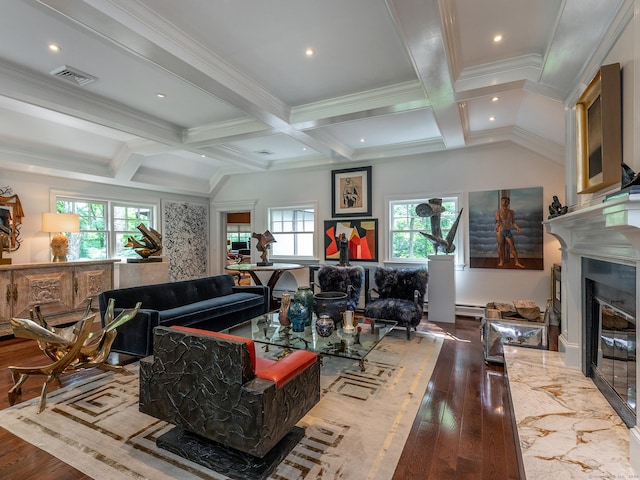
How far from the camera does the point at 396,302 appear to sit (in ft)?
14.1

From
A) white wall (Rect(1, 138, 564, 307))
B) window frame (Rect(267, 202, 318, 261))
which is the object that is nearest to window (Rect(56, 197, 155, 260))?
white wall (Rect(1, 138, 564, 307))

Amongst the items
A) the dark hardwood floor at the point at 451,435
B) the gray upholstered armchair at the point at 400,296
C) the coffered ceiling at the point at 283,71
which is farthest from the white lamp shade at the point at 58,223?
the gray upholstered armchair at the point at 400,296

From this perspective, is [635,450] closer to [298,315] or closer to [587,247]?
[587,247]

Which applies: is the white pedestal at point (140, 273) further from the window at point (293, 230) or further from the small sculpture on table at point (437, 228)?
the small sculpture on table at point (437, 228)

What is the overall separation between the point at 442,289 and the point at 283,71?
12.4 ft

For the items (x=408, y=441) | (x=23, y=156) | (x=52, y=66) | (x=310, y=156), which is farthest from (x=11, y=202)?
(x=408, y=441)

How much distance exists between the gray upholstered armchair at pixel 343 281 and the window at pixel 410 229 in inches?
46.3

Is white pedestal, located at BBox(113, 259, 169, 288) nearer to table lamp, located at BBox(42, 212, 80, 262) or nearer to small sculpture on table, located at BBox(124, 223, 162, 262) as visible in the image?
small sculpture on table, located at BBox(124, 223, 162, 262)

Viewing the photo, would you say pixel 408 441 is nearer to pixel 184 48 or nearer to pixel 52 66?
pixel 184 48

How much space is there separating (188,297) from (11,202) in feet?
9.73

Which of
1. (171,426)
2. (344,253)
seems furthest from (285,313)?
(344,253)

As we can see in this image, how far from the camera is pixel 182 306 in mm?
4238

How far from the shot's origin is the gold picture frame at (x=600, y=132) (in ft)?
5.95

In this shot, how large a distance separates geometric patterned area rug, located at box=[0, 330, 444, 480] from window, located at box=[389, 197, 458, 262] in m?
2.86
